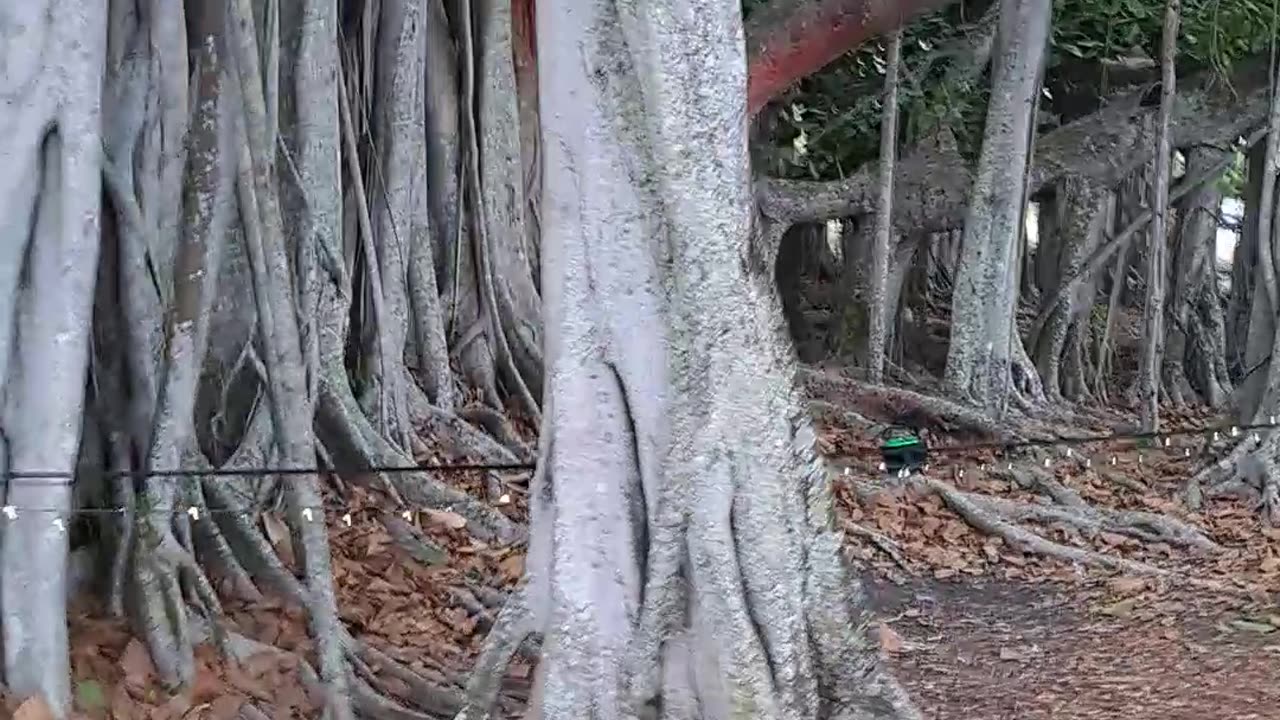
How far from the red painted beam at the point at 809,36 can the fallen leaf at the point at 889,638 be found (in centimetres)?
147

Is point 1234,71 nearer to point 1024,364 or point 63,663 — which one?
point 1024,364

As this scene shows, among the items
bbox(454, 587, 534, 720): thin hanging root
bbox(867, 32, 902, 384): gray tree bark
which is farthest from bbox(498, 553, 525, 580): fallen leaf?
bbox(867, 32, 902, 384): gray tree bark

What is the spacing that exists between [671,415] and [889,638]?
1.88 m

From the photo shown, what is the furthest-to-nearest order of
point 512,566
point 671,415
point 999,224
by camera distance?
point 999,224
point 512,566
point 671,415

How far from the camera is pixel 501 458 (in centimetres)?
526

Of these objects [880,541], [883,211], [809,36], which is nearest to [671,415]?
[809,36]

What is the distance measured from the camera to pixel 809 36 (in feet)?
12.1

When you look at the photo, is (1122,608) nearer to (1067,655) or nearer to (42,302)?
(1067,655)

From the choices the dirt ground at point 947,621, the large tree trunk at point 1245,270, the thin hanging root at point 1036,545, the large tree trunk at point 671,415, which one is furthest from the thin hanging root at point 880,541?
the large tree trunk at point 1245,270

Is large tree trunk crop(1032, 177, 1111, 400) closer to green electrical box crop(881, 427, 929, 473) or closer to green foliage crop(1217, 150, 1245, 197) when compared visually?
green foliage crop(1217, 150, 1245, 197)

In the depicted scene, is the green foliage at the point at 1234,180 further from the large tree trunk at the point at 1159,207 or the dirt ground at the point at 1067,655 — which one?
the dirt ground at the point at 1067,655

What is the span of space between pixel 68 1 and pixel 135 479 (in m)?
1.01

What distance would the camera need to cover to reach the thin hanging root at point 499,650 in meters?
2.81

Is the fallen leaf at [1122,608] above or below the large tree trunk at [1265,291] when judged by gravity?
below
